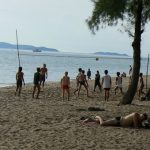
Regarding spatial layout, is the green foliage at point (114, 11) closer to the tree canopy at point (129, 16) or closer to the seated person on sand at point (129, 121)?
the tree canopy at point (129, 16)

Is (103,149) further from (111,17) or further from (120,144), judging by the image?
(111,17)

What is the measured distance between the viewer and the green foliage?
21.1 m

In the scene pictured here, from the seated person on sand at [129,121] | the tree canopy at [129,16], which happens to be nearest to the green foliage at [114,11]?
→ the tree canopy at [129,16]

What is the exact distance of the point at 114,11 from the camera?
21.3 m

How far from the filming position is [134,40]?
21.5 metres

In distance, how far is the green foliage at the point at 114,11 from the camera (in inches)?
830

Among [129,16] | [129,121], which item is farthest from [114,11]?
[129,121]

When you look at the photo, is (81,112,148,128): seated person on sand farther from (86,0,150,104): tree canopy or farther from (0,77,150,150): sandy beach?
(86,0,150,104): tree canopy

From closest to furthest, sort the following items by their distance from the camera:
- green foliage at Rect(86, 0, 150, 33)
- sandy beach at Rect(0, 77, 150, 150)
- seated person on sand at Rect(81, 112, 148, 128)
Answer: sandy beach at Rect(0, 77, 150, 150) → seated person on sand at Rect(81, 112, 148, 128) → green foliage at Rect(86, 0, 150, 33)

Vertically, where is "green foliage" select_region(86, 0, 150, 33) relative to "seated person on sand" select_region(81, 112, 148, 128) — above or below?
above

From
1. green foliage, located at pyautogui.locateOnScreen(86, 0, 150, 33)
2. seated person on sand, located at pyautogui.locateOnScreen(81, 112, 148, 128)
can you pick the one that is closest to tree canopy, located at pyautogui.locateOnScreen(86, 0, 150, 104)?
green foliage, located at pyautogui.locateOnScreen(86, 0, 150, 33)

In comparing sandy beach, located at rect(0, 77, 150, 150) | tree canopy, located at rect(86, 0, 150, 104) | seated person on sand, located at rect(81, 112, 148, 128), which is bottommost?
sandy beach, located at rect(0, 77, 150, 150)

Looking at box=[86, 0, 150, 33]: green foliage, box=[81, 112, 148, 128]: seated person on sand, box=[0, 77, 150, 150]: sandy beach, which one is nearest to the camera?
box=[0, 77, 150, 150]: sandy beach

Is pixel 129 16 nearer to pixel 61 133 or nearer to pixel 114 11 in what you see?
pixel 114 11
